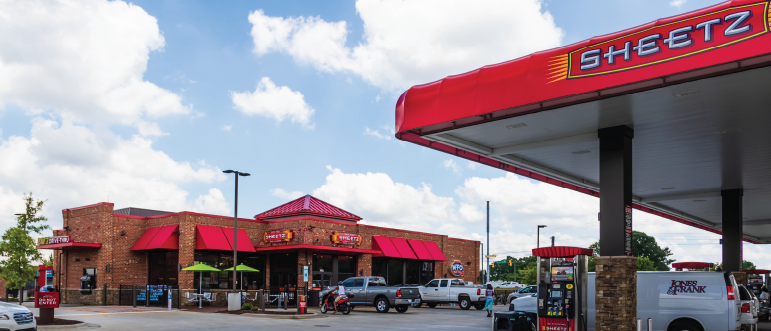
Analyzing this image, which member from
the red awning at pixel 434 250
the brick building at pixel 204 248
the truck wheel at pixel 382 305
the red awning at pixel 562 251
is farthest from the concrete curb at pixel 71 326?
the red awning at pixel 434 250

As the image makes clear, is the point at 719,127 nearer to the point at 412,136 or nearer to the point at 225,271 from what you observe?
the point at 412,136

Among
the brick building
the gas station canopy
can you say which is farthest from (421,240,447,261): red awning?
the gas station canopy

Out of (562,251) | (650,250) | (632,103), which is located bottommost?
(650,250)

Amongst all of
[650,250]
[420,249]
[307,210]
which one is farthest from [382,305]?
[650,250]

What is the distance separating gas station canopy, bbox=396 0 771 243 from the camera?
490 inches

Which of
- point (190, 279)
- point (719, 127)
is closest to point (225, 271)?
point (190, 279)

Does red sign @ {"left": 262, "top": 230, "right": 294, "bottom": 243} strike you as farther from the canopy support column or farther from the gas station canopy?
the canopy support column

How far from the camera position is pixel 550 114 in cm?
1600

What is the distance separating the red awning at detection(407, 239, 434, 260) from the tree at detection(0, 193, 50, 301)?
24.2 m

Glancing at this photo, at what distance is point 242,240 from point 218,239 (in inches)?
64.4

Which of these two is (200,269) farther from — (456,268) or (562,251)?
(456,268)

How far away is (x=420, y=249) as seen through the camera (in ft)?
153

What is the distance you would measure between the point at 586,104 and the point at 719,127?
4836mm

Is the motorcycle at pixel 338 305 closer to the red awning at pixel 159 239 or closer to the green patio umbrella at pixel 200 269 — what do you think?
the green patio umbrella at pixel 200 269
